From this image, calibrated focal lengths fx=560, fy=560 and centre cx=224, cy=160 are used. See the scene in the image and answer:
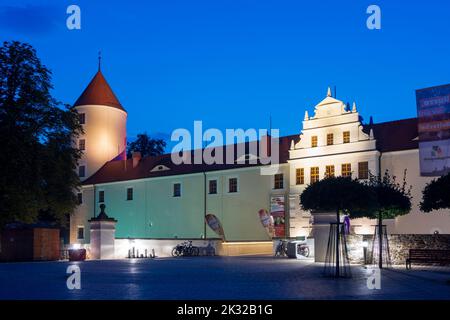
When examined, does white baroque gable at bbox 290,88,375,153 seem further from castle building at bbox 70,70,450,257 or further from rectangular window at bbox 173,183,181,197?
rectangular window at bbox 173,183,181,197

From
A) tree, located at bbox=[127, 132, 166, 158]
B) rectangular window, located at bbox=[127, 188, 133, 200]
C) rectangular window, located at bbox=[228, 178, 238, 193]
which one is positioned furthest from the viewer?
tree, located at bbox=[127, 132, 166, 158]

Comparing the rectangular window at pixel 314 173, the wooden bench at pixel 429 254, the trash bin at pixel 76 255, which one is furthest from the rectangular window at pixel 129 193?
the wooden bench at pixel 429 254

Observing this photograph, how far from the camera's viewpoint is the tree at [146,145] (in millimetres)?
74062

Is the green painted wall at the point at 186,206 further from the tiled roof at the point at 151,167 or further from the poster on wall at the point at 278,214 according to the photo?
the poster on wall at the point at 278,214

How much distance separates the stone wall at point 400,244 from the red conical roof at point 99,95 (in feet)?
130

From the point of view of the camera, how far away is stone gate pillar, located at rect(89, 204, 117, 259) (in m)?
28.3

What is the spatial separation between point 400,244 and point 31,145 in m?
16.4

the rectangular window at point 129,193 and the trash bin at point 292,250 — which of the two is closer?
the trash bin at point 292,250

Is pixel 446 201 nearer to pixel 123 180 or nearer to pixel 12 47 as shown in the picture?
pixel 12 47

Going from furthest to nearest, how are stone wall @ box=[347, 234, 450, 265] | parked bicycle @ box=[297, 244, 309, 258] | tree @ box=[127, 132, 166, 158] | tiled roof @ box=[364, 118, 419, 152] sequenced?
tree @ box=[127, 132, 166, 158]
tiled roof @ box=[364, 118, 419, 152]
parked bicycle @ box=[297, 244, 309, 258]
stone wall @ box=[347, 234, 450, 265]

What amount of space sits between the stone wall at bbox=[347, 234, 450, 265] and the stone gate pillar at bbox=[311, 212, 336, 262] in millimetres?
1094

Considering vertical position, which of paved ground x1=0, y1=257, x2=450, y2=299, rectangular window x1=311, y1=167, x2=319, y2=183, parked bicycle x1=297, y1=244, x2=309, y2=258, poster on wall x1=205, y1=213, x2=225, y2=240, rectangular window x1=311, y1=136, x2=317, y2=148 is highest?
rectangular window x1=311, y1=136, x2=317, y2=148

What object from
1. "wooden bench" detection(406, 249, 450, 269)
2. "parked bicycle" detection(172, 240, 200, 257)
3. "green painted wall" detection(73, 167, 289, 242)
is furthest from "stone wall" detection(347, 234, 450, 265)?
"green painted wall" detection(73, 167, 289, 242)

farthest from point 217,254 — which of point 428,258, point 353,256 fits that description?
point 428,258
